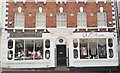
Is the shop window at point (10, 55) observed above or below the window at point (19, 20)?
below

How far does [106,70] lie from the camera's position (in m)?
26.4

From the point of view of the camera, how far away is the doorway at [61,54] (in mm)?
27047

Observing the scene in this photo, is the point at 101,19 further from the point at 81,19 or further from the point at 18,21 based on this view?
the point at 18,21

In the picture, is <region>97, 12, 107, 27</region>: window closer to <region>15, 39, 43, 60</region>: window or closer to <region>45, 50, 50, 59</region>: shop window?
<region>45, 50, 50, 59</region>: shop window

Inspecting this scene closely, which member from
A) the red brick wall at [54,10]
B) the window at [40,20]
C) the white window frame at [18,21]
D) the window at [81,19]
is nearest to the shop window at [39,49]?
the window at [40,20]

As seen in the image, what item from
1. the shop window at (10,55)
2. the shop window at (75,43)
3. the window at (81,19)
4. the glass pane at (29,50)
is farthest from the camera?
the window at (81,19)

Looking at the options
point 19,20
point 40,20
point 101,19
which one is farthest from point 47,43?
point 101,19

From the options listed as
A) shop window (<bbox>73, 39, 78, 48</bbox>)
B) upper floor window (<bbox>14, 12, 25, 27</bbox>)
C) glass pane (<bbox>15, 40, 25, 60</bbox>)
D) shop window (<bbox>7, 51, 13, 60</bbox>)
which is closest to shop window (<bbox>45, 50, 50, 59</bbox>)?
glass pane (<bbox>15, 40, 25, 60</bbox>)

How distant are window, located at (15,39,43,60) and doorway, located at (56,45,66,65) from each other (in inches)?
71.1

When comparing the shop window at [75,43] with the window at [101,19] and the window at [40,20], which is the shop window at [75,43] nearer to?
the window at [101,19]

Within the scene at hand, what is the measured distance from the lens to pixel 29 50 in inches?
1061

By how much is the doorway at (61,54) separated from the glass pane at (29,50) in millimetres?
2555

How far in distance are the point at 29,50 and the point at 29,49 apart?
0.35ft

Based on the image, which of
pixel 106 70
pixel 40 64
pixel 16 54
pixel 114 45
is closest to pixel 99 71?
pixel 106 70
